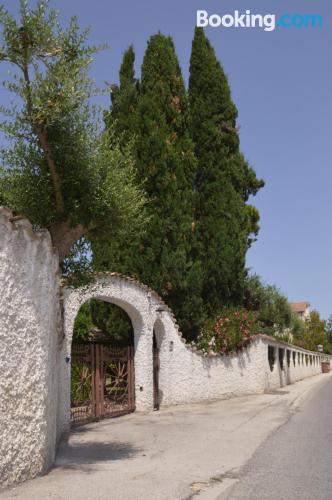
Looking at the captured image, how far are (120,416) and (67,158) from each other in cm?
749

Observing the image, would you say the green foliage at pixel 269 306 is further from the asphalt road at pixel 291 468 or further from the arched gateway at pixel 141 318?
the asphalt road at pixel 291 468

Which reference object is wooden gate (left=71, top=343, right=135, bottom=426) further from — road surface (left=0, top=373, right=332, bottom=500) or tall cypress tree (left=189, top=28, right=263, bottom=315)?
tall cypress tree (left=189, top=28, right=263, bottom=315)

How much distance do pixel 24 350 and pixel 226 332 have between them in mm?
12912

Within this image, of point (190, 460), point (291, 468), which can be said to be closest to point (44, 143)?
point (190, 460)

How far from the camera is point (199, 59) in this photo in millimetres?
24109

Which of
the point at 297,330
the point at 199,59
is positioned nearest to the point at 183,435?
the point at 199,59

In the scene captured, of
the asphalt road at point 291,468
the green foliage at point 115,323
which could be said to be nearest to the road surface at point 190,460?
the asphalt road at point 291,468

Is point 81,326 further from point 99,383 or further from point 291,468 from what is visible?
point 291,468

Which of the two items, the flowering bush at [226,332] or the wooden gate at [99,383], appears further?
the flowering bush at [226,332]

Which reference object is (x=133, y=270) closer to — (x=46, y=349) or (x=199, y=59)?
(x=46, y=349)

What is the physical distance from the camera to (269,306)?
34656 millimetres

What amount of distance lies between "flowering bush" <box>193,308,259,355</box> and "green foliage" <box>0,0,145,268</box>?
1002 cm

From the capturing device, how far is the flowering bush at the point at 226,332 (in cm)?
1808

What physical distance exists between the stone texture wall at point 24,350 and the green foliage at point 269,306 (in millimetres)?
20330
